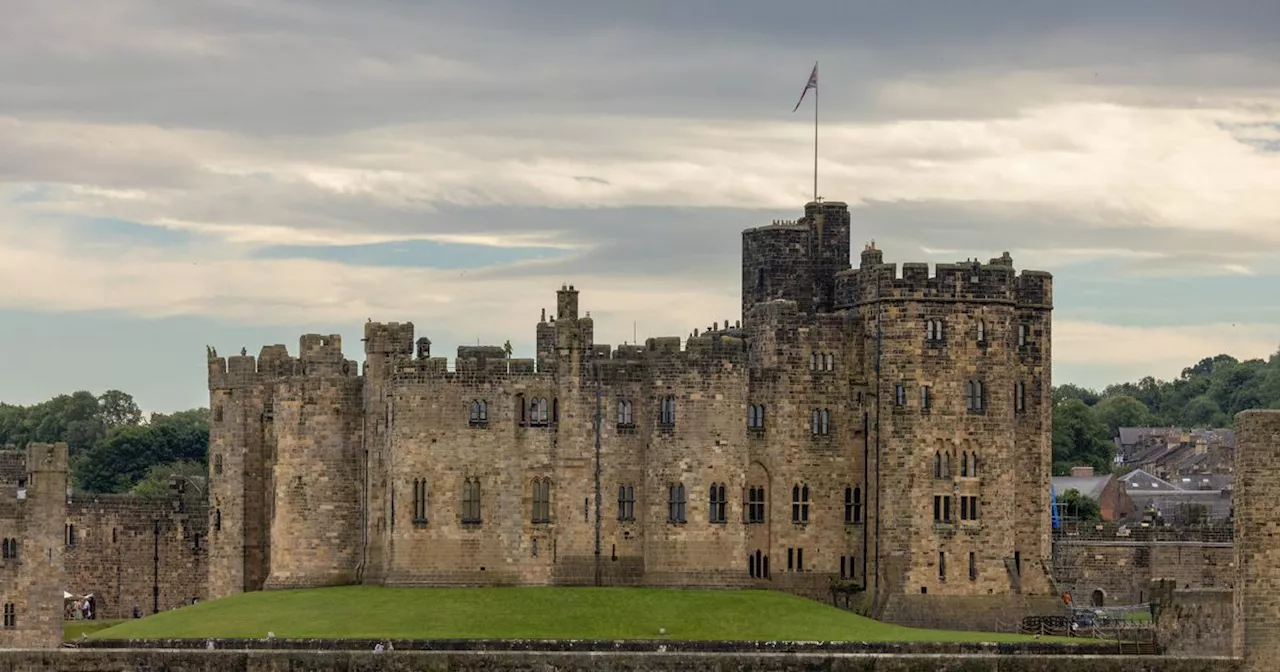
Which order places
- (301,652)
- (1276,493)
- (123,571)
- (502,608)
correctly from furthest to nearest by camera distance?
(123,571)
(502,608)
(301,652)
(1276,493)

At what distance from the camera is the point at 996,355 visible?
101 m

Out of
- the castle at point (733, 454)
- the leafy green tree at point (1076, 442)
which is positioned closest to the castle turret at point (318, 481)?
the castle at point (733, 454)

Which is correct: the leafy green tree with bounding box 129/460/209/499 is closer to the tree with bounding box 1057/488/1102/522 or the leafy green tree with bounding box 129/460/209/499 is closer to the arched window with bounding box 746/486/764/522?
the tree with bounding box 1057/488/1102/522

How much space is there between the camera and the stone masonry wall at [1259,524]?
7350cm

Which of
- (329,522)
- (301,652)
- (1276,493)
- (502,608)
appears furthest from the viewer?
(329,522)

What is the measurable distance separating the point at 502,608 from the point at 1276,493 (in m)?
30.6

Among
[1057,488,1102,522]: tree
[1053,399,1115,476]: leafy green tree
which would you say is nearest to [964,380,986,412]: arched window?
[1057,488,1102,522]: tree

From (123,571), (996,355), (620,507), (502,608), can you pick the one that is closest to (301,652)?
(502,608)

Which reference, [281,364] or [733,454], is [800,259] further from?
[281,364]

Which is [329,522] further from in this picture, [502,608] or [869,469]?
[869,469]

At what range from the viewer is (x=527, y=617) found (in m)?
94.7

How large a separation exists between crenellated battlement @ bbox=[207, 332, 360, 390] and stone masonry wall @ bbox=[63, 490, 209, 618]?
10.1 m

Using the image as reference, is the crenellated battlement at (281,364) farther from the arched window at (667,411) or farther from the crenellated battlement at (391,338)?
the arched window at (667,411)

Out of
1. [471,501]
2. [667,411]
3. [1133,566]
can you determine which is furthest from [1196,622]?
[471,501]
